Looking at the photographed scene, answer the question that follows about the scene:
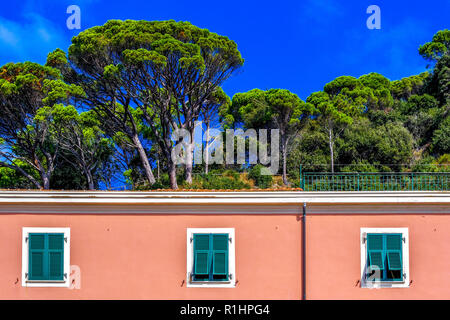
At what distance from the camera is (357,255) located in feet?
26.7

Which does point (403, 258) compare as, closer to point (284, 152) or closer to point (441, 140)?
point (284, 152)

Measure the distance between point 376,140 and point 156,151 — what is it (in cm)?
1794

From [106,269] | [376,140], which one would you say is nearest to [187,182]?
[376,140]

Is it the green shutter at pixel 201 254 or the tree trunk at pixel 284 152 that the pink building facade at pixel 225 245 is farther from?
the tree trunk at pixel 284 152

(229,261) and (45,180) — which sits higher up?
(45,180)

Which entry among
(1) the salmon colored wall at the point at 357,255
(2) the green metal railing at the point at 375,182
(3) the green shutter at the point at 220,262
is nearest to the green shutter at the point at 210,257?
(3) the green shutter at the point at 220,262

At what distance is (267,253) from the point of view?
8.20 meters

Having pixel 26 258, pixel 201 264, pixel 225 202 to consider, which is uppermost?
pixel 225 202

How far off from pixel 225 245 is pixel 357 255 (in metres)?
2.70

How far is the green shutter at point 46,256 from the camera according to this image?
8.21 meters

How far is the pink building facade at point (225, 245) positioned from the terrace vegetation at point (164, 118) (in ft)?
50.5
